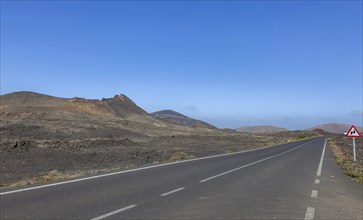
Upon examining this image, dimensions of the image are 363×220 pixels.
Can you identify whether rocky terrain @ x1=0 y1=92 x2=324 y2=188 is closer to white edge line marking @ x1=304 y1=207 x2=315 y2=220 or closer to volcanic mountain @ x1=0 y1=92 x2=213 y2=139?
volcanic mountain @ x1=0 y1=92 x2=213 y2=139

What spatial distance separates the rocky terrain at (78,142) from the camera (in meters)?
25.2

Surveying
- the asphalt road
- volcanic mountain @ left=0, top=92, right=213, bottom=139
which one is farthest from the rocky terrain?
the asphalt road

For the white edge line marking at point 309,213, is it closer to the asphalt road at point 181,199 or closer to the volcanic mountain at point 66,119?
the asphalt road at point 181,199

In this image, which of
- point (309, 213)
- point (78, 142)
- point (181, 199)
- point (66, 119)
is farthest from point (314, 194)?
point (66, 119)

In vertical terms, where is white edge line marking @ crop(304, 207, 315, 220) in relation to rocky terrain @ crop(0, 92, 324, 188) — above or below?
below

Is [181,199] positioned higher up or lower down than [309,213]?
higher up

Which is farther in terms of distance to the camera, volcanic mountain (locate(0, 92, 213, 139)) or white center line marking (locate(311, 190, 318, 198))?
volcanic mountain (locate(0, 92, 213, 139))

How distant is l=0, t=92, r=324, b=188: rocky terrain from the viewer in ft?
82.5

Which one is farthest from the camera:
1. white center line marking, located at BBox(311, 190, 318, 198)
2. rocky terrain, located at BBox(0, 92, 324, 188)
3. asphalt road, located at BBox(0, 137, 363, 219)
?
rocky terrain, located at BBox(0, 92, 324, 188)

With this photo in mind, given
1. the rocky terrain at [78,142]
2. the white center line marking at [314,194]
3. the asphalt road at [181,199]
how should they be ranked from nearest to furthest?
the asphalt road at [181,199] < the white center line marking at [314,194] < the rocky terrain at [78,142]

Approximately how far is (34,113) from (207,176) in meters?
57.4

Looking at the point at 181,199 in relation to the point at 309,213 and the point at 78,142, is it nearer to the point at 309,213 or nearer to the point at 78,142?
the point at 309,213

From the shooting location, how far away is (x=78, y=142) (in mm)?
47719

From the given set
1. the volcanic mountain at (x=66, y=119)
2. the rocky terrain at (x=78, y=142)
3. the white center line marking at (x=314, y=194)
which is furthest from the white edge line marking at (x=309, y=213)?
the volcanic mountain at (x=66, y=119)
